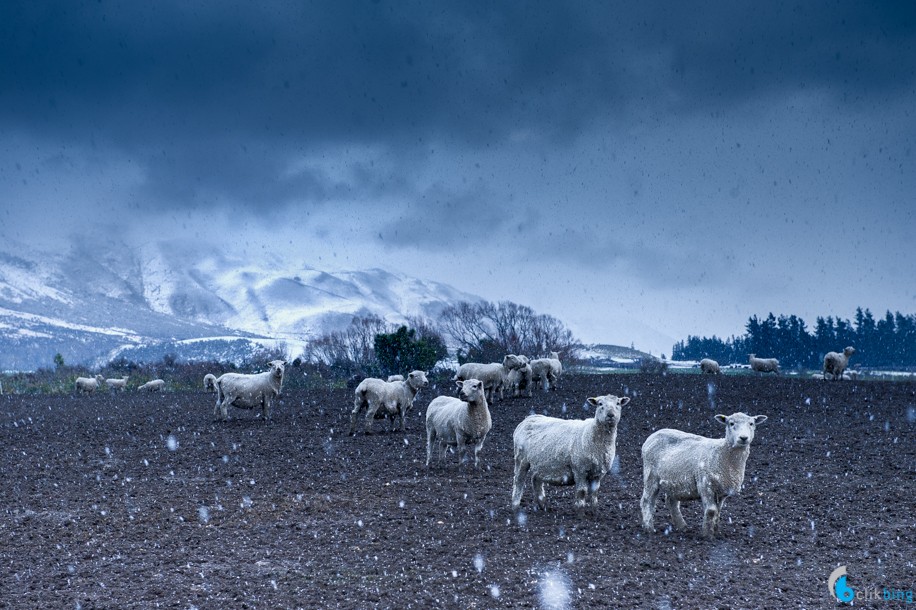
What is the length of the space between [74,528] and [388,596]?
249 inches

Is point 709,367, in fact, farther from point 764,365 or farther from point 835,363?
point 835,363

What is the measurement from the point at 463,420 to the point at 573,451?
168 inches

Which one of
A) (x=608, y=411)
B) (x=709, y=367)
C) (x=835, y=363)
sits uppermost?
(x=835, y=363)

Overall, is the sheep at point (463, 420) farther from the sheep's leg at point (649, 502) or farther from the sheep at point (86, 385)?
the sheep at point (86, 385)

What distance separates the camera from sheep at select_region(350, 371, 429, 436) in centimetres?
2052

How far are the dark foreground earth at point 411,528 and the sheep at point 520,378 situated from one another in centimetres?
629

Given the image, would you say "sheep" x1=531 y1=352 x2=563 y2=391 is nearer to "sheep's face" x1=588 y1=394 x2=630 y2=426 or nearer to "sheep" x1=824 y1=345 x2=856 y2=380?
"sheep" x1=824 y1=345 x2=856 y2=380

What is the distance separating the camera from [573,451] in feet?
37.0

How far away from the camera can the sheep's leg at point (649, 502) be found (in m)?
10.4

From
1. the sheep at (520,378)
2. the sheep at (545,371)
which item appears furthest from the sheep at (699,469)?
the sheep at (545,371)

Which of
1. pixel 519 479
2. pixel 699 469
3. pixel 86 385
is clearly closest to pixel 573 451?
pixel 519 479

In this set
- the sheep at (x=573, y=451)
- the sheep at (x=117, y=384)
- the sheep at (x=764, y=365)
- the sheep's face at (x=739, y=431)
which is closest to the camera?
the sheep's face at (x=739, y=431)

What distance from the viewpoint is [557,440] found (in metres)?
11.6

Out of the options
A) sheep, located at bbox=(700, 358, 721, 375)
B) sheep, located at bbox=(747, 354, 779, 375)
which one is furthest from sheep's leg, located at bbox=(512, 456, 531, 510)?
sheep, located at bbox=(747, 354, 779, 375)
